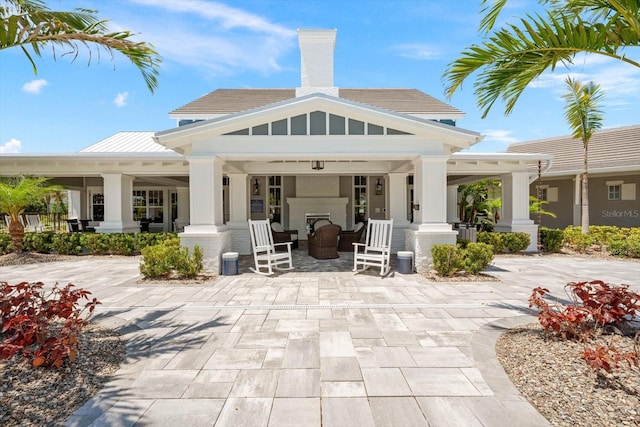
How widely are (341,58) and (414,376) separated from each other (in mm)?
13640

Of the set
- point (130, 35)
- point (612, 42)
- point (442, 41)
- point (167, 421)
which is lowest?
point (167, 421)

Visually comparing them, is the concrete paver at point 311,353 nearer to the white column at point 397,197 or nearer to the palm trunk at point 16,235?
the white column at point 397,197

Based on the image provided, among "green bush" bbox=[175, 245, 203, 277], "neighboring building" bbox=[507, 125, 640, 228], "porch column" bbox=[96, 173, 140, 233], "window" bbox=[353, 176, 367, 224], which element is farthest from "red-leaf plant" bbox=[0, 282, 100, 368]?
"neighboring building" bbox=[507, 125, 640, 228]

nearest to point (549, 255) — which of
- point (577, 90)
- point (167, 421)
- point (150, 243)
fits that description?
point (577, 90)

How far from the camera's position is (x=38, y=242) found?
10.5 m

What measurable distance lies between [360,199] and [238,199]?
20.6 ft

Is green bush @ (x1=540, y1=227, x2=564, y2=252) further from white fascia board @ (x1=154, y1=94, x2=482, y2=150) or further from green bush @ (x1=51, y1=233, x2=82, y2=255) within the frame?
green bush @ (x1=51, y1=233, x2=82, y2=255)

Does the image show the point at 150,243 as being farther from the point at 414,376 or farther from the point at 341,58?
the point at 341,58

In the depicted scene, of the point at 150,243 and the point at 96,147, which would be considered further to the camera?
the point at 96,147

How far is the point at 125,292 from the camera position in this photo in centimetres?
618

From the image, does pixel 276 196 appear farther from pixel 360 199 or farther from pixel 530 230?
pixel 530 230

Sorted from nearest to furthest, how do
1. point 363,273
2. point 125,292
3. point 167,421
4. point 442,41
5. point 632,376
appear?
point 167,421
point 632,376
point 125,292
point 442,41
point 363,273

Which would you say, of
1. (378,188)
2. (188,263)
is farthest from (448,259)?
(378,188)

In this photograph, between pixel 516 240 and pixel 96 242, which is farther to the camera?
pixel 516 240
